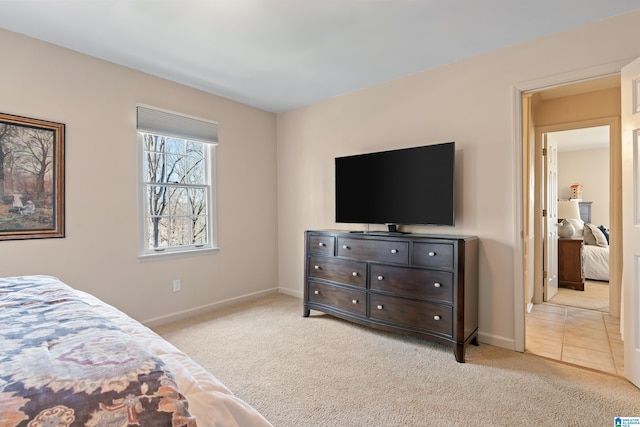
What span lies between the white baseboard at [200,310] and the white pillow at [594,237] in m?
5.36

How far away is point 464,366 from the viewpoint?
2.39 meters

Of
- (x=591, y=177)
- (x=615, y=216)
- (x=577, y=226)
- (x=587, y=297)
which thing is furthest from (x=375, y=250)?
(x=591, y=177)

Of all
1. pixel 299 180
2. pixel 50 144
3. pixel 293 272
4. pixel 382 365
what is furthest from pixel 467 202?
pixel 50 144

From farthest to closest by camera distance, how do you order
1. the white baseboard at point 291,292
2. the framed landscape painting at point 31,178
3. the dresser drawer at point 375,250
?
the white baseboard at point 291,292
the dresser drawer at point 375,250
the framed landscape painting at point 31,178

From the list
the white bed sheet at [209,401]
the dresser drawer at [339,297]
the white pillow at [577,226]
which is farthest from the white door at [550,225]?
the white bed sheet at [209,401]

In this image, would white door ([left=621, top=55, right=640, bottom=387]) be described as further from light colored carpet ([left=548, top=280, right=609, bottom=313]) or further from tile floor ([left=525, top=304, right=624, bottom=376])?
light colored carpet ([left=548, top=280, right=609, bottom=313])

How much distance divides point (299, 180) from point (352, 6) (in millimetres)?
2376

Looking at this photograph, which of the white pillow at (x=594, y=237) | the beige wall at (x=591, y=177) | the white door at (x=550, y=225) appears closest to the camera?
the white door at (x=550, y=225)

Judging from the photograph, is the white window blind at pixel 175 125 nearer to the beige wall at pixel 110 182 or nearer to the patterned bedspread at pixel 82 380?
the beige wall at pixel 110 182

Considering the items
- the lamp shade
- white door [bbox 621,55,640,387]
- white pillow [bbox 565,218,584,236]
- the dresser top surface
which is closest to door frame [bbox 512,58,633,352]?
the dresser top surface

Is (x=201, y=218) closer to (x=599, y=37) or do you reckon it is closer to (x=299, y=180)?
(x=299, y=180)

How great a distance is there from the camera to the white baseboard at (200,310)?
3258mm

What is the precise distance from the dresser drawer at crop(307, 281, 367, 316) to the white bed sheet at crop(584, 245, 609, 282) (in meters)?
4.28

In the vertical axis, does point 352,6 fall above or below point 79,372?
above
